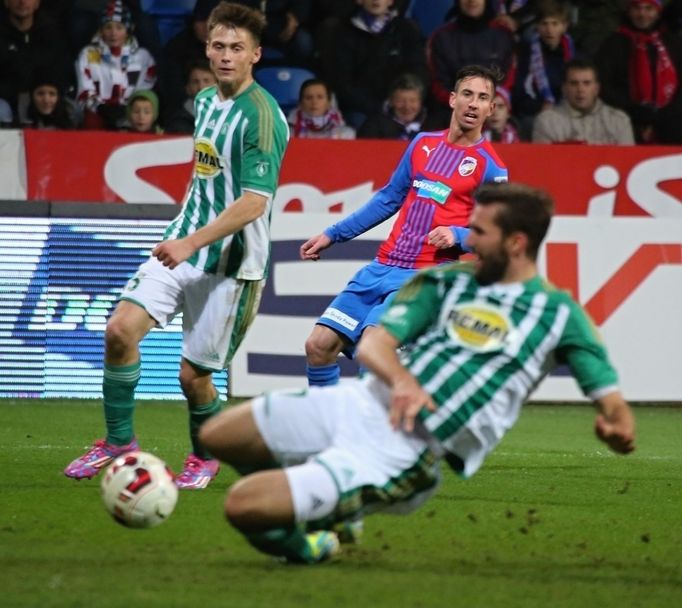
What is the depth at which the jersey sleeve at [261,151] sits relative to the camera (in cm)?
678

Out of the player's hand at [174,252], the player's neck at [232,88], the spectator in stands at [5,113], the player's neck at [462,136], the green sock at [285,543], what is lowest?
the spectator in stands at [5,113]

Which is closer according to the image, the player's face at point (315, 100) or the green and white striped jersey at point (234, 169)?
the green and white striped jersey at point (234, 169)

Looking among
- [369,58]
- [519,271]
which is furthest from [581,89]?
[519,271]

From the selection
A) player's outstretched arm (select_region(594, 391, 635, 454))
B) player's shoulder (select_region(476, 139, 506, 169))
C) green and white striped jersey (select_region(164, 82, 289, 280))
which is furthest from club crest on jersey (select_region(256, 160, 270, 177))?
player's outstretched arm (select_region(594, 391, 635, 454))

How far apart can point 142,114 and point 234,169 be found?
572 centimetres

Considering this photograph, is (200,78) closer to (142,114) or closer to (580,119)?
(142,114)

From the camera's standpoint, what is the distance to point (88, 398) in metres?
11.2

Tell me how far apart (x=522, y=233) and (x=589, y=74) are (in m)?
8.64

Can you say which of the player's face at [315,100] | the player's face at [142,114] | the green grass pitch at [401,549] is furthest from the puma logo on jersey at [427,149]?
the player's face at [315,100]

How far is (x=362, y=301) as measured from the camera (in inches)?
312

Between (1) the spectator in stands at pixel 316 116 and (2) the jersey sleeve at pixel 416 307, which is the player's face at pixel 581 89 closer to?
(1) the spectator in stands at pixel 316 116

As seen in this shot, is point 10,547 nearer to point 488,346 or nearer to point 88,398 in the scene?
point 488,346

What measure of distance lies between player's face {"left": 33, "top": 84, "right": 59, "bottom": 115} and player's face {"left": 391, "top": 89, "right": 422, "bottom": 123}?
2.91 meters

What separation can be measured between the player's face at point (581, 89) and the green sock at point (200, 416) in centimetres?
707
